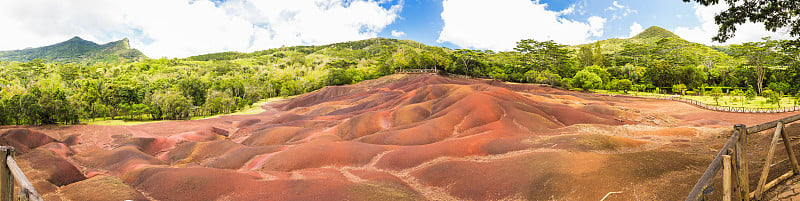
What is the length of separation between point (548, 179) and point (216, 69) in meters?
139

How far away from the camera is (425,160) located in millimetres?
16078

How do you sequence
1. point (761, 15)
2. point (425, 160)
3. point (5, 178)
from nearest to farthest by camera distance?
point (5, 178), point (761, 15), point (425, 160)

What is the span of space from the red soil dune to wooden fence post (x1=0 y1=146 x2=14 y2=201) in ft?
23.0

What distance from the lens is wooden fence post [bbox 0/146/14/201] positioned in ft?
14.8

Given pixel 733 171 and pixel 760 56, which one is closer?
pixel 733 171

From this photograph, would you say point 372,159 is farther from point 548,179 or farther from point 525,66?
point 525,66

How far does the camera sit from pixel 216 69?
12481 cm

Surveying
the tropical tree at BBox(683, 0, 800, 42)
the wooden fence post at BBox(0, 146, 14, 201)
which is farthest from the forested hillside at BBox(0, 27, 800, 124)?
the wooden fence post at BBox(0, 146, 14, 201)

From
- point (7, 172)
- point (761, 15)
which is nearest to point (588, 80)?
point (761, 15)

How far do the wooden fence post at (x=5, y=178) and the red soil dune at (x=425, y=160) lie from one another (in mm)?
7002

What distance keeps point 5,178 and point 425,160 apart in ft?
44.7

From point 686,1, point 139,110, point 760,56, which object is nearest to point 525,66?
point 760,56

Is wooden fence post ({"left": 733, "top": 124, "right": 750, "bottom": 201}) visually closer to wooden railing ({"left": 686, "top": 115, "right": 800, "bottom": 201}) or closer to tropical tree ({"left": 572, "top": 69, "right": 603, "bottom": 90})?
wooden railing ({"left": 686, "top": 115, "right": 800, "bottom": 201})

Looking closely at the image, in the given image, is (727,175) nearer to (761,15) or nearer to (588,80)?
(761,15)
